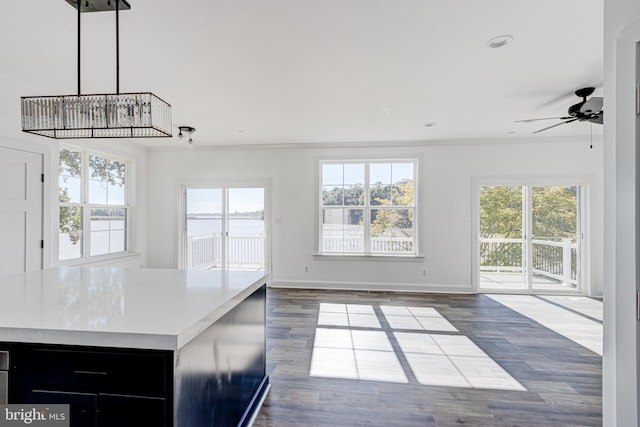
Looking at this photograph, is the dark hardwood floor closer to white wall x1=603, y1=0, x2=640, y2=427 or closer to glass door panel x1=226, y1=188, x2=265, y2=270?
white wall x1=603, y1=0, x2=640, y2=427

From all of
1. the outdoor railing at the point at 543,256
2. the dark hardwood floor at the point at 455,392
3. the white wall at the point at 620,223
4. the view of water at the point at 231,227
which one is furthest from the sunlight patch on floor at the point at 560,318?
the view of water at the point at 231,227

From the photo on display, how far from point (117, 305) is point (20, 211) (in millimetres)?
2910

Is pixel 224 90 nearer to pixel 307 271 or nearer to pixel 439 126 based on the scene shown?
pixel 439 126

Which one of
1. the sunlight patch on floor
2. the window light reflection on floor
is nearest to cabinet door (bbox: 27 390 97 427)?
the window light reflection on floor

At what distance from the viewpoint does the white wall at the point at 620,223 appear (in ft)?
3.52

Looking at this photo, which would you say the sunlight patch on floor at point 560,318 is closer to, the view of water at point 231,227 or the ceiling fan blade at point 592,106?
the ceiling fan blade at point 592,106

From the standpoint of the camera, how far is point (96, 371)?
3.78 feet

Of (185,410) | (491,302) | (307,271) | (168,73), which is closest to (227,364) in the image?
(185,410)

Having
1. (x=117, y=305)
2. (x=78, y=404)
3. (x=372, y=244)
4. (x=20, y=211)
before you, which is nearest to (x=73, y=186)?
(x=20, y=211)

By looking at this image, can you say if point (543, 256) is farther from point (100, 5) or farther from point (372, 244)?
point (100, 5)

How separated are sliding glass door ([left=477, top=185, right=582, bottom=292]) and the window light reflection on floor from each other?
213 centimetres

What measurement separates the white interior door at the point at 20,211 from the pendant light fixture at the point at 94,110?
1.81 meters

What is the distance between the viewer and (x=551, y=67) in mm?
2664

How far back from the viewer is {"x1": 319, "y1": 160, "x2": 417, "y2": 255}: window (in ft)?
17.8
